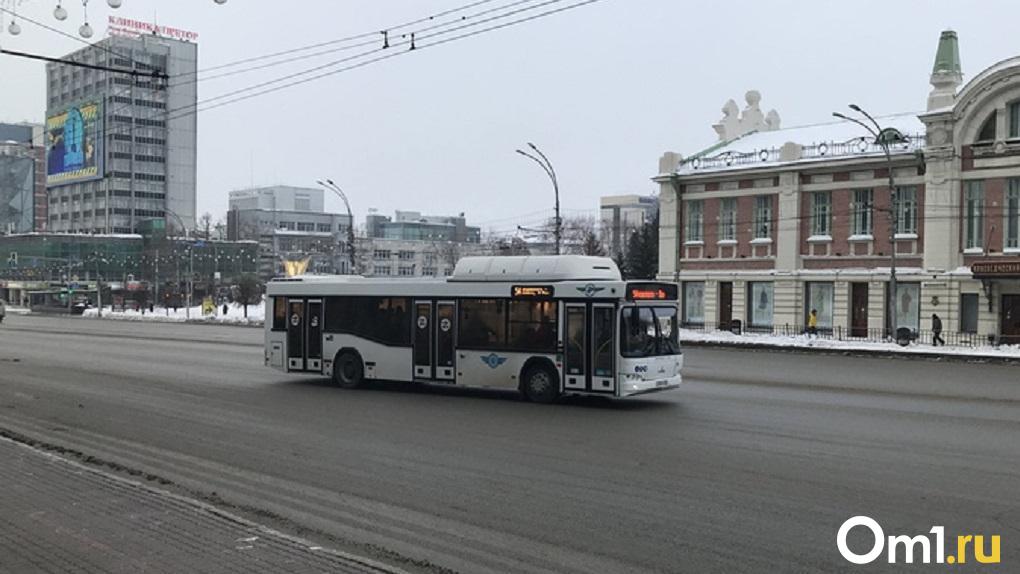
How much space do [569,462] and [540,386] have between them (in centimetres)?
677

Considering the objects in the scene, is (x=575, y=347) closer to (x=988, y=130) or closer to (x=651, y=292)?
(x=651, y=292)

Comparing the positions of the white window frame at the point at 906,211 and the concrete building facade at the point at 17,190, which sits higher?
the concrete building facade at the point at 17,190

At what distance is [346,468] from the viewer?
1150 cm

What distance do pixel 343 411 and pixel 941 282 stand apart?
1413 inches

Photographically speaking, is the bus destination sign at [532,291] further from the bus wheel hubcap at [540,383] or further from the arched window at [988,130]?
the arched window at [988,130]

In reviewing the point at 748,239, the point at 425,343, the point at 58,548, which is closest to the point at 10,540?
the point at 58,548

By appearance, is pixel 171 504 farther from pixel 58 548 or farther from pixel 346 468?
pixel 346 468

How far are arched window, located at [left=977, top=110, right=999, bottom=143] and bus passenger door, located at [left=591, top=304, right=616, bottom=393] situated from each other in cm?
3330

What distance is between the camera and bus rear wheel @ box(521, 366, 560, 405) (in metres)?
18.5

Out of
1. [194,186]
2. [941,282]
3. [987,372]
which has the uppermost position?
[194,186]

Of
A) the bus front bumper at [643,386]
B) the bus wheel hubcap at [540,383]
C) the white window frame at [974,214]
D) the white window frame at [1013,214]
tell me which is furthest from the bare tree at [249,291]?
the bus front bumper at [643,386]

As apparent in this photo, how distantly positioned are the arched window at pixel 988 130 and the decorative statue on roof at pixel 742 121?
17.8 m

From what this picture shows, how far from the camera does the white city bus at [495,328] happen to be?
18.0 m

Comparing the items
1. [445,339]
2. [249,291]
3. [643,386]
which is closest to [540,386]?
[643,386]
